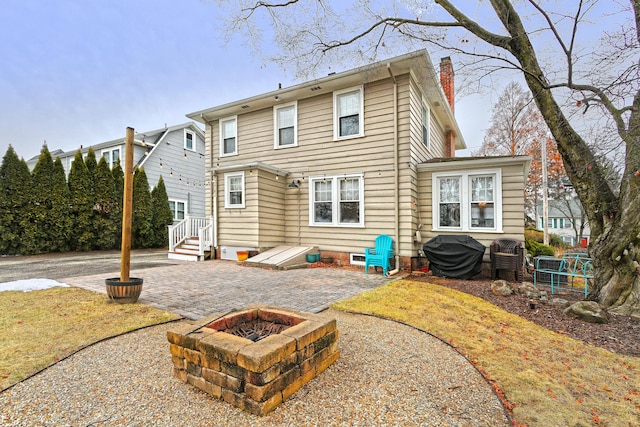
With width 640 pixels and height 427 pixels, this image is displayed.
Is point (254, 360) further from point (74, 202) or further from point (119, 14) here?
point (74, 202)

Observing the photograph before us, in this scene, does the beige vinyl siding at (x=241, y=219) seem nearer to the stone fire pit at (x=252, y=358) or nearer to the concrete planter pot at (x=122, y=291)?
the concrete planter pot at (x=122, y=291)

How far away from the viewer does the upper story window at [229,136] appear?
1139 cm

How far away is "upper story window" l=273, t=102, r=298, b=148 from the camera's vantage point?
10.1 m

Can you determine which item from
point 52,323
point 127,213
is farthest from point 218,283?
point 52,323

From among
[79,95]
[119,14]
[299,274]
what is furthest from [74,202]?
[79,95]

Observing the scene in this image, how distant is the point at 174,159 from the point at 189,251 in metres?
9.21

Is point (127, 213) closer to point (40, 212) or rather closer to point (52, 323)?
point (52, 323)

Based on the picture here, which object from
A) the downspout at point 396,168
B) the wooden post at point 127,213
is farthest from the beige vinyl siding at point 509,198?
the wooden post at point 127,213

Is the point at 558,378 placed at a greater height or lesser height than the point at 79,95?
lesser

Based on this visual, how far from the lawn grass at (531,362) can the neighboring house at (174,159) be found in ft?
48.7

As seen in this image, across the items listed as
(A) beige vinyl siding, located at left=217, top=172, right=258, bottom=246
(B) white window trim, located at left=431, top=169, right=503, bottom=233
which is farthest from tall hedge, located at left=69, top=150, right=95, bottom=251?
(B) white window trim, located at left=431, top=169, right=503, bottom=233

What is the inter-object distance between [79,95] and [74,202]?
12501 millimetres

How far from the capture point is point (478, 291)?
20.3 ft

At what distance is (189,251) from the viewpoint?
10.8m
